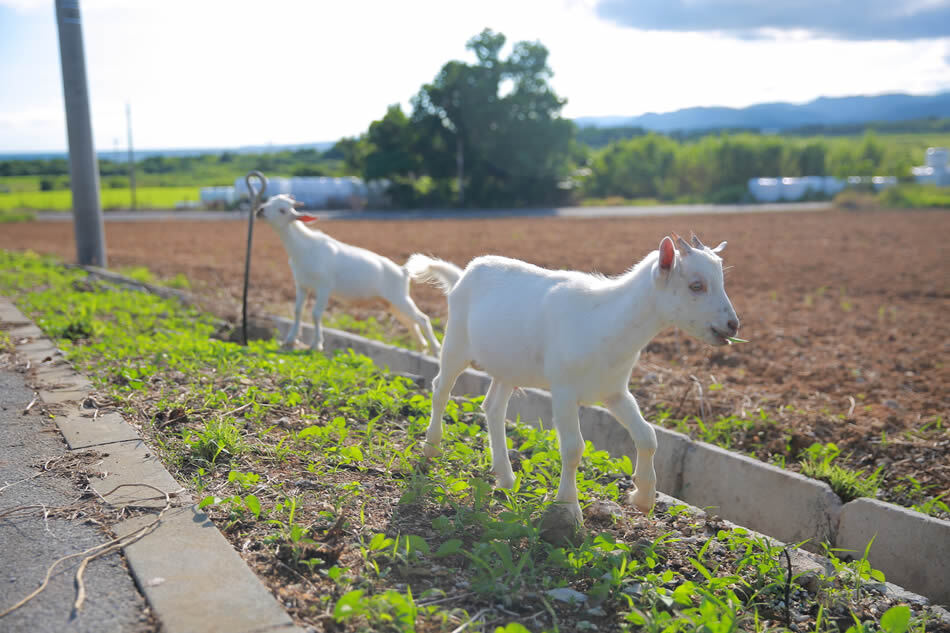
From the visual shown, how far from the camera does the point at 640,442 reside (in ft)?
12.5

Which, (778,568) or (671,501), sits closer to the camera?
(778,568)

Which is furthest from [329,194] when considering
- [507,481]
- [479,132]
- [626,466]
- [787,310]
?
[507,481]

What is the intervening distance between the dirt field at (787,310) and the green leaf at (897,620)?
180 cm

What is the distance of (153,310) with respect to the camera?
8.70 m

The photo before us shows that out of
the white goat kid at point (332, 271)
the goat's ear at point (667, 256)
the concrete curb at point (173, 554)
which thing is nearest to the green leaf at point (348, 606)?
the concrete curb at point (173, 554)

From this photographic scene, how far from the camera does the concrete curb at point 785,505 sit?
158 inches

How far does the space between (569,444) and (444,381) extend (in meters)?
1.03

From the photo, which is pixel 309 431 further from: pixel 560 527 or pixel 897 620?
pixel 897 620

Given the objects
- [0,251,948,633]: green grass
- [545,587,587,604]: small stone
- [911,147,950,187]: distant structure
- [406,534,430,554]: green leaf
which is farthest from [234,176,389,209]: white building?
[545,587,587,604]: small stone

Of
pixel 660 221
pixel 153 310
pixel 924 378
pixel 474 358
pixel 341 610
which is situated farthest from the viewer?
pixel 660 221

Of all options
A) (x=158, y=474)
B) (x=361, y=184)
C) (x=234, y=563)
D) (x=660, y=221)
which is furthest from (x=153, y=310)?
(x=361, y=184)

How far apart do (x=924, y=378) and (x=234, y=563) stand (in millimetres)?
6527

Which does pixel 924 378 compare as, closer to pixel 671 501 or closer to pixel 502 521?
pixel 671 501

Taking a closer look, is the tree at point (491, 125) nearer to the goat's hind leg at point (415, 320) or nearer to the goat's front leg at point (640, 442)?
the goat's hind leg at point (415, 320)
